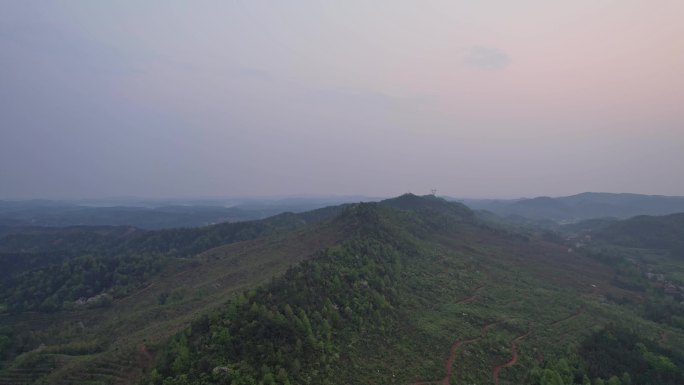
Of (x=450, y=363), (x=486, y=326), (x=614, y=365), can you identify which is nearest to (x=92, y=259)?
(x=450, y=363)

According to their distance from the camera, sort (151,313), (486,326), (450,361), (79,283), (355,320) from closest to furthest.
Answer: (450,361) → (355,320) → (486,326) → (151,313) → (79,283)

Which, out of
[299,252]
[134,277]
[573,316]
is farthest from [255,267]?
[573,316]

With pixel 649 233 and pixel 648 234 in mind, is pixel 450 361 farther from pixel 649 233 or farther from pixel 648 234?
pixel 649 233

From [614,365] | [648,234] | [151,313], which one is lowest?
[614,365]

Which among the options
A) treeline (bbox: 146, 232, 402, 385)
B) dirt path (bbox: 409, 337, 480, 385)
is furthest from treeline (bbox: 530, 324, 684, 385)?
treeline (bbox: 146, 232, 402, 385)

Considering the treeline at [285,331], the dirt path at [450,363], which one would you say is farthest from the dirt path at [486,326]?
the treeline at [285,331]

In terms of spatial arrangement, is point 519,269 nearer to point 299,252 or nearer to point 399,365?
point 299,252

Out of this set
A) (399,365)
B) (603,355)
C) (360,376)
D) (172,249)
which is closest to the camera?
(360,376)
